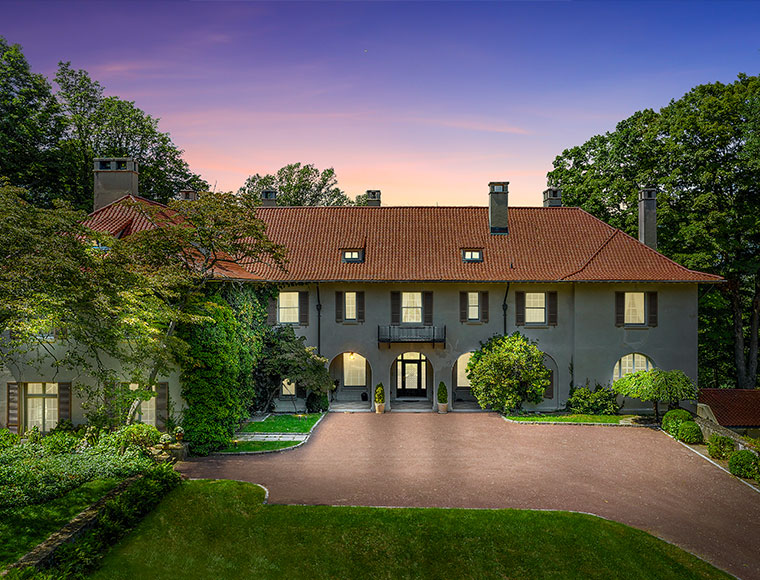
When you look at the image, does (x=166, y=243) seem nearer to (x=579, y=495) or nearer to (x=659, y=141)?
(x=579, y=495)

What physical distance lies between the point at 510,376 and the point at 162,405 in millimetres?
13792

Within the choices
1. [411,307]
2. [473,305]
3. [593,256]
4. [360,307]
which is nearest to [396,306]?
[411,307]

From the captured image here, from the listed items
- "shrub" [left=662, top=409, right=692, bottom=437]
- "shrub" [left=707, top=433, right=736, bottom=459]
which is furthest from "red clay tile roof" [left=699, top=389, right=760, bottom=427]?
"shrub" [left=707, top=433, right=736, bottom=459]

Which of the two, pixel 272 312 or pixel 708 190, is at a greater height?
pixel 708 190

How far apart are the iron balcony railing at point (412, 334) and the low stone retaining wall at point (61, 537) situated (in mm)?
13419

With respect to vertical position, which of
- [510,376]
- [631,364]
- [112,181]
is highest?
[112,181]

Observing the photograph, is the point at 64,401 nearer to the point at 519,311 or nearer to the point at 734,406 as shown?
the point at 519,311

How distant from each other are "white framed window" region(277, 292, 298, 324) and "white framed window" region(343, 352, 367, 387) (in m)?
3.26

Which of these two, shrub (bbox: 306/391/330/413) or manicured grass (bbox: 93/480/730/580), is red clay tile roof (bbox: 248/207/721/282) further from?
manicured grass (bbox: 93/480/730/580)

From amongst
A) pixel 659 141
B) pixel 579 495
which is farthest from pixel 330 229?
pixel 659 141

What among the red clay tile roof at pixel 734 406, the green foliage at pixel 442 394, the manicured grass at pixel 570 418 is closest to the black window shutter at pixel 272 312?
the green foliage at pixel 442 394

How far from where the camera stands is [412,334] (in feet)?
77.5

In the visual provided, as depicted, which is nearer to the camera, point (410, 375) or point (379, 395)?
point (379, 395)

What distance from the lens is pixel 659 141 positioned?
29.8 metres
